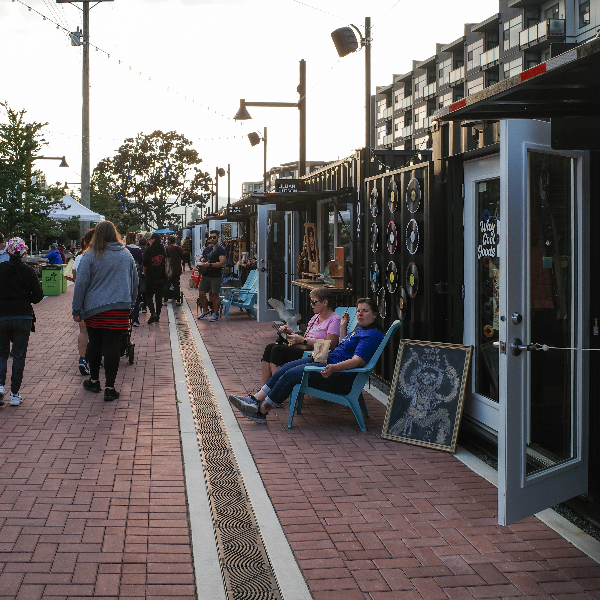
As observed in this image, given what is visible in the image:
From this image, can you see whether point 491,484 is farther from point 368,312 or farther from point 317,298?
point 317,298

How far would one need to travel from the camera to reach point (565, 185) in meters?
4.39

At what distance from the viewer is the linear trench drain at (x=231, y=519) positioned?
3.69 metres

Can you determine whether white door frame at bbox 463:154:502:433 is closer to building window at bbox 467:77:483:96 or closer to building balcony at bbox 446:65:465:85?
building window at bbox 467:77:483:96

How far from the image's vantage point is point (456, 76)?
60.7 meters

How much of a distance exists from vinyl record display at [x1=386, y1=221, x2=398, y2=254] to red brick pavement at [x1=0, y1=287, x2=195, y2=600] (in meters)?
2.81

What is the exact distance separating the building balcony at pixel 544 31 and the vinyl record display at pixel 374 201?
3951 cm

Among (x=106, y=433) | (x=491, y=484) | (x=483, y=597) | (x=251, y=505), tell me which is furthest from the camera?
(x=106, y=433)

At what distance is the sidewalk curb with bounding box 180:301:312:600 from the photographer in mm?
3658

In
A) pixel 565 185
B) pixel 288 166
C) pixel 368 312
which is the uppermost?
pixel 288 166

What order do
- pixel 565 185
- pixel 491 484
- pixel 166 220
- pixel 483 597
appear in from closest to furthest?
pixel 483 597
pixel 565 185
pixel 491 484
pixel 166 220

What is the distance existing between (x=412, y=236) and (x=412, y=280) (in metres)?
0.43

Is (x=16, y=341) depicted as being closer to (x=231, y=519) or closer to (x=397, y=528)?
(x=231, y=519)

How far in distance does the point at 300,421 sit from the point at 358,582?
136 inches

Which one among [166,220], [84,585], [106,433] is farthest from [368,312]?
[166,220]
